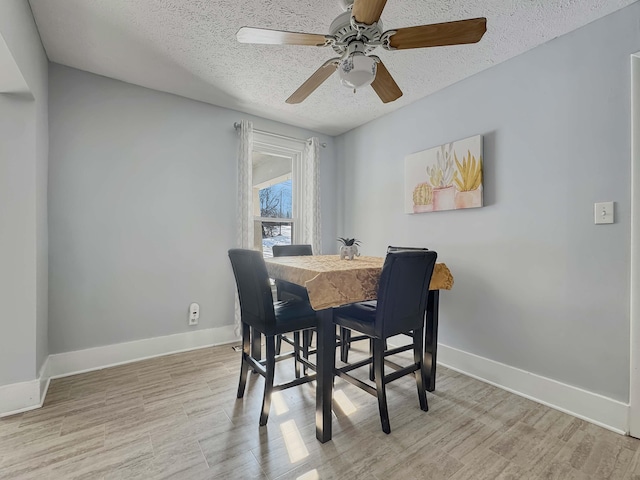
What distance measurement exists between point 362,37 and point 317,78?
38 centimetres

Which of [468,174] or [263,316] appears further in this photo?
[468,174]

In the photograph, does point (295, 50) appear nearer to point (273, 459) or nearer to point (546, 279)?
point (546, 279)

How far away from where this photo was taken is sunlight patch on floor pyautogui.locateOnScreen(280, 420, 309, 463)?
1503mm

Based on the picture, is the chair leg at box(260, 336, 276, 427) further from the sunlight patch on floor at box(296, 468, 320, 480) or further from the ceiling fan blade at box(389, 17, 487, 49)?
the ceiling fan blade at box(389, 17, 487, 49)

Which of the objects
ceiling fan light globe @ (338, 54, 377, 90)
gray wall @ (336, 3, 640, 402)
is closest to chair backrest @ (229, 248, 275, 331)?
ceiling fan light globe @ (338, 54, 377, 90)

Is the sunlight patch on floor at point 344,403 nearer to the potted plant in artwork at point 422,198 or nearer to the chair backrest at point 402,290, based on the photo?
the chair backrest at point 402,290

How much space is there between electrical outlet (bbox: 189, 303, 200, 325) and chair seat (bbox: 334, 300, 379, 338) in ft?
5.46

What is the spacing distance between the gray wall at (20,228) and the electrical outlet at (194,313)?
1.14 metres

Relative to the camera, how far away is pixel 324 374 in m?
1.64

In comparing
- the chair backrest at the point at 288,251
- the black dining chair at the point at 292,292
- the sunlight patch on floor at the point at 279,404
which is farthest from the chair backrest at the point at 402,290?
the chair backrest at the point at 288,251

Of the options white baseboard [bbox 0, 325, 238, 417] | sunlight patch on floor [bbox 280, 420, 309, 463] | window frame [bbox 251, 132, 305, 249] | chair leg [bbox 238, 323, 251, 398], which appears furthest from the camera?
window frame [bbox 251, 132, 305, 249]

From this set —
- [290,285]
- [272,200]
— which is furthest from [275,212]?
[290,285]

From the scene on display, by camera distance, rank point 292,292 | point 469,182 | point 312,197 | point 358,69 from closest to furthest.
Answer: point 358,69 → point 469,182 → point 292,292 → point 312,197

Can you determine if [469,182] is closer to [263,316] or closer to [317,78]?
[317,78]
